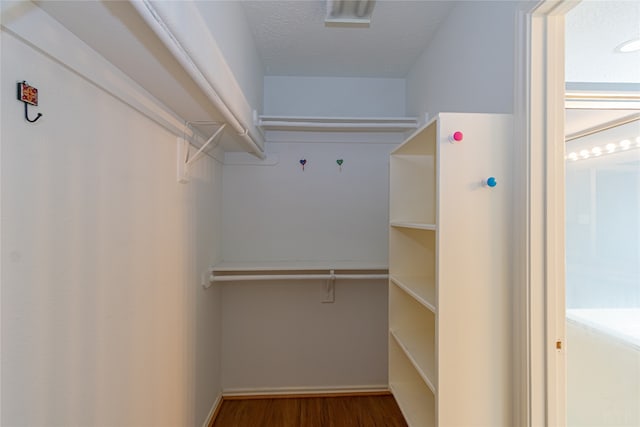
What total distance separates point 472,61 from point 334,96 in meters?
1.30

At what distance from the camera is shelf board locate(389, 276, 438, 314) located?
125 cm

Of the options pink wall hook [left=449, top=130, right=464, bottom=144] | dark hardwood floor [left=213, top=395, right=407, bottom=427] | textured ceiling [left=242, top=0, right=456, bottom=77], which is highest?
textured ceiling [left=242, top=0, right=456, bottom=77]

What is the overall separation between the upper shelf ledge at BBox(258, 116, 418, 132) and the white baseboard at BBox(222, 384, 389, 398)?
6.71 ft

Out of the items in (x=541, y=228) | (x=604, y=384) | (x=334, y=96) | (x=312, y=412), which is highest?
(x=334, y=96)

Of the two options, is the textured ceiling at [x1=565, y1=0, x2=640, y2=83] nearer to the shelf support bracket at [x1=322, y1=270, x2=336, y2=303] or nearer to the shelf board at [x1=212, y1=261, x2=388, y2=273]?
the shelf board at [x1=212, y1=261, x2=388, y2=273]

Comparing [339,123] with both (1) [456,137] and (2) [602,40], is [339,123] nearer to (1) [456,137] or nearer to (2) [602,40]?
(1) [456,137]

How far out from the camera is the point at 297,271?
2.36 m

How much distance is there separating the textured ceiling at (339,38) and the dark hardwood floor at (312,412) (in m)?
2.59

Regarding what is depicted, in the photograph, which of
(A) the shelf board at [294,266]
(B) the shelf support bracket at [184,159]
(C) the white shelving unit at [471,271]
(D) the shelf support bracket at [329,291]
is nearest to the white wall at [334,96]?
(B) the shelf support bracket at [184,159]

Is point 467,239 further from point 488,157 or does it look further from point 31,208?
point 31,208

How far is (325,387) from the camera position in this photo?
2.54 metres

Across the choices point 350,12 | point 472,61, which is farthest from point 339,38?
point 472,61

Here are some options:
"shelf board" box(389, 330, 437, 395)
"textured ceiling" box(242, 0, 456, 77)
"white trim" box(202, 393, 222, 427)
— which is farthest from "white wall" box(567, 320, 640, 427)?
"white trim" box(202, 393, 222, 427)

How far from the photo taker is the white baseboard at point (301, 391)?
250 centimetres
